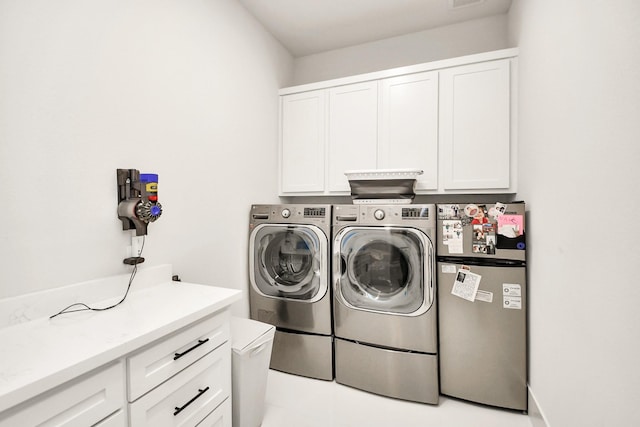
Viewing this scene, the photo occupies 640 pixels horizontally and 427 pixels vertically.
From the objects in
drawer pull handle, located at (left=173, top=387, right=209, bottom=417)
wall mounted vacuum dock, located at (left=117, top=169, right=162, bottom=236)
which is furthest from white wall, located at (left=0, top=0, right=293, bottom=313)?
drawer pull handle, located at (left=173, top=387, right=209, bottom=417)

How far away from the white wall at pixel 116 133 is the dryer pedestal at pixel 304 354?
1.57ft

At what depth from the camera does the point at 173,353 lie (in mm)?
1080

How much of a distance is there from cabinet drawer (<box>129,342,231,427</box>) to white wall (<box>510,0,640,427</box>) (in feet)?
4.74

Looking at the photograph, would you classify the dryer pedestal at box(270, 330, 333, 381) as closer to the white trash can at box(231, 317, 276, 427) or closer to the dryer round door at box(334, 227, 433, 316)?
the dryer round door at box(334, 227, 433, 316)

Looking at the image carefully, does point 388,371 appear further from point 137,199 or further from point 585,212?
point 137,199

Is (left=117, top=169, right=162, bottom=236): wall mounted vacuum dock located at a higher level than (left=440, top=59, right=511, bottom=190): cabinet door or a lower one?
lower

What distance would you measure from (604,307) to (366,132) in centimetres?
195

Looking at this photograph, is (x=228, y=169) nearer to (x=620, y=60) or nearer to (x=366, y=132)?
(x=366, y=132)

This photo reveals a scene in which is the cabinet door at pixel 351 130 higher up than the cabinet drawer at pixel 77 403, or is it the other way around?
the cabinet door at pixel 351 130

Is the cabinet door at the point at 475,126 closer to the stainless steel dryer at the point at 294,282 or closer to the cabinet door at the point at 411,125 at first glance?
the cabinet door at the point at 411,125

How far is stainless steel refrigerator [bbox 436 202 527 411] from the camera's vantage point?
5.74 feet

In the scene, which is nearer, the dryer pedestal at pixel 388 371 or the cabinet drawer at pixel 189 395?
the cabinet drawer at pixel 189 395

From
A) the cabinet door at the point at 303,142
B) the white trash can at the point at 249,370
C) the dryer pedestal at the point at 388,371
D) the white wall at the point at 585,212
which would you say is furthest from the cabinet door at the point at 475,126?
the white trash can at the point at 249,370

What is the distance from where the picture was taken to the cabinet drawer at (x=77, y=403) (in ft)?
2.22
